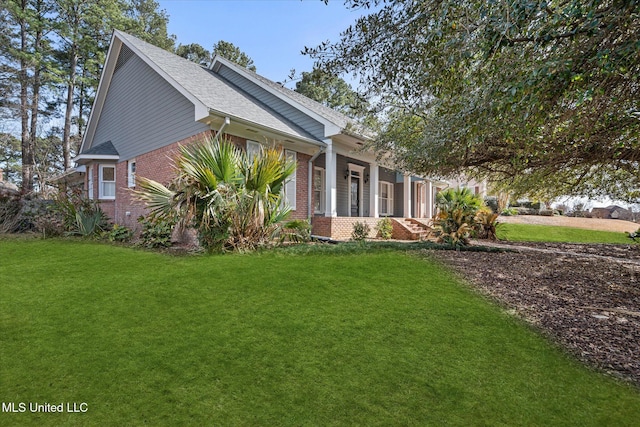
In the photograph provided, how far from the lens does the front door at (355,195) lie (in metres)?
16.0

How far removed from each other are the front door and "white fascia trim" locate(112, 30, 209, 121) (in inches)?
326

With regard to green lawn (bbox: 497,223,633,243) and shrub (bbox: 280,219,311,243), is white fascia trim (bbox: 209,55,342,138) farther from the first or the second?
green lawn (bbox: 497,223,633,243)

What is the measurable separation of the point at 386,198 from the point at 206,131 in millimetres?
11523

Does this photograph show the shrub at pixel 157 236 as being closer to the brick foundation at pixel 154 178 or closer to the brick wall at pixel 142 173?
the brick wall at pixel 142 173

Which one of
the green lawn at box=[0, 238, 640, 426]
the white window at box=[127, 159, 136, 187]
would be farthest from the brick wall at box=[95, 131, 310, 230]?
the green lawn at box=[0, 238, 640, 426]

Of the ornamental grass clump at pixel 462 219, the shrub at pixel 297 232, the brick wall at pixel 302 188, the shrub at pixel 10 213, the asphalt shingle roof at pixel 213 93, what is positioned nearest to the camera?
the shrub at pixel 297 232

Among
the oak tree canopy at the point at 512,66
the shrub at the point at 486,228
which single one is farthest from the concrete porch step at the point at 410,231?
the oak tree canopy at the point at 512,66

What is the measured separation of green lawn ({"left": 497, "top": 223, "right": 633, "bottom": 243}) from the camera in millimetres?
14578

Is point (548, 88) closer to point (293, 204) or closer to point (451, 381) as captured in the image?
point (451, 381)

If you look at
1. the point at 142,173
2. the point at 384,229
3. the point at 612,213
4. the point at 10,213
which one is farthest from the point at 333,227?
the point at 612,213

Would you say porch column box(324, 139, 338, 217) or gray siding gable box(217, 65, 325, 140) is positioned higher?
gray siding gable box(217, 65, 325, 140)

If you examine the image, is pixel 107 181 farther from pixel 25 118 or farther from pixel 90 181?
pixel 25 118

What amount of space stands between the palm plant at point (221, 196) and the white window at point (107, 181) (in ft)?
27.2

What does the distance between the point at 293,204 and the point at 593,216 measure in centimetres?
2400
